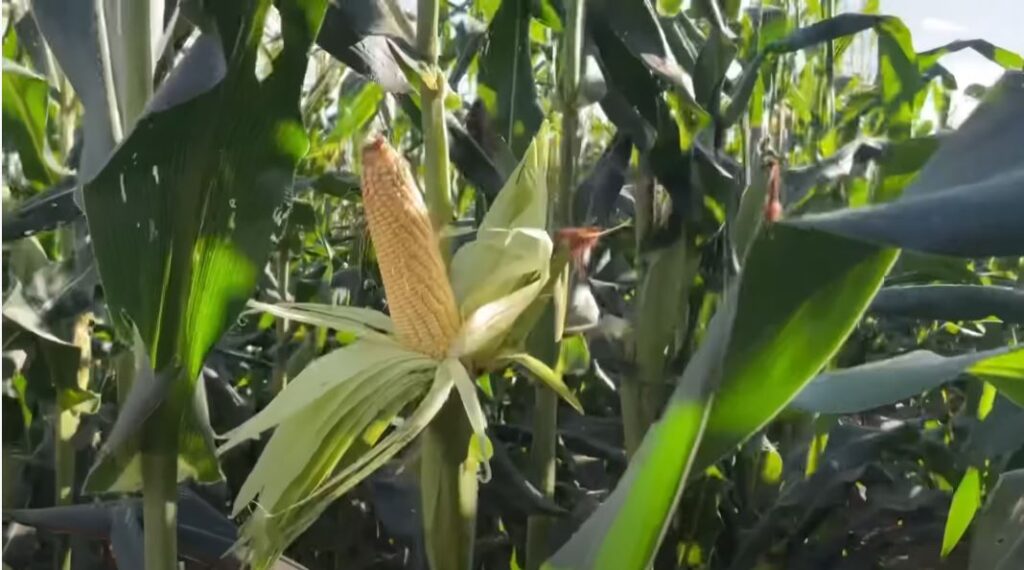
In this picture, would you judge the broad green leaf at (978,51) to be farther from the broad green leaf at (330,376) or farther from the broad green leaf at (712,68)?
the broad green leaf at (330,376)

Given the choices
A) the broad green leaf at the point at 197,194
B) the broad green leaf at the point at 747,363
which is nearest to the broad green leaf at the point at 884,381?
the broad green leaf at the point at 747,363

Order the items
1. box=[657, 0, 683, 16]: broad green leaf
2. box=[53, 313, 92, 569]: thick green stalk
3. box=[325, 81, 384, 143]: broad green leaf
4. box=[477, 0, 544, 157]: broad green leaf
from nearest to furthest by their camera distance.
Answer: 1. box=[477, 0, 544, 157]: broad green leaf
2. box=[53, 313, 92, 569]: thick green stalk
3. box=[657, 0, 683, 16]: broad green leaf
4. box=[325, 81, 384, 143]: broad green leaf

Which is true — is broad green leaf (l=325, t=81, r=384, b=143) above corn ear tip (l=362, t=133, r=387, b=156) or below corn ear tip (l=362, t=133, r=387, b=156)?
below

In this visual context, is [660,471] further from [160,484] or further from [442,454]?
[160,484]

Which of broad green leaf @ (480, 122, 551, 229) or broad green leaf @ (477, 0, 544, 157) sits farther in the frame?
broad green leaf @ (477, 0, 544, 157)

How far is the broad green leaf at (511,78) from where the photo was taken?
44.1 inches

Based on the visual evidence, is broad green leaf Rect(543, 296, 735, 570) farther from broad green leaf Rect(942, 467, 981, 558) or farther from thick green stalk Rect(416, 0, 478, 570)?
broad green leaf Rect(942, 467, 981, 558)

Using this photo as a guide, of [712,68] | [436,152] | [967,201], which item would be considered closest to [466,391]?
[436,152]

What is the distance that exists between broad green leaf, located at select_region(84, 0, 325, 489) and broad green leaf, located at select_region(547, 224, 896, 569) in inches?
12.8

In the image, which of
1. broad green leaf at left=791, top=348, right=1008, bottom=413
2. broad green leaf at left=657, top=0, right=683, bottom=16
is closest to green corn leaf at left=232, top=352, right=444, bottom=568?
broad green leaf at left=791, top=348, right=1008, bottom=413

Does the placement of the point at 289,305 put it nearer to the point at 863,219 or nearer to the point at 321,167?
the point at 863,219

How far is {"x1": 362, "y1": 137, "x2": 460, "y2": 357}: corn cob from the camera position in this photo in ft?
2.04

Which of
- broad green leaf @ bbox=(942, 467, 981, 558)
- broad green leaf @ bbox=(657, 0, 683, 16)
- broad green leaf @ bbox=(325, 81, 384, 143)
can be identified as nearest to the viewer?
broad green leaf @ bbox=(942, 467, 981, 558)

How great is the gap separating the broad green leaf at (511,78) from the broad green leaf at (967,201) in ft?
2.09
